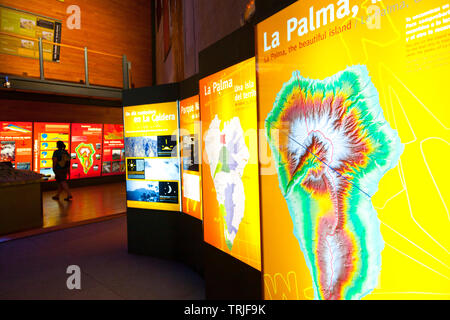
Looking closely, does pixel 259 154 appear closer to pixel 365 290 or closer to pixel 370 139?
pixel 370 139

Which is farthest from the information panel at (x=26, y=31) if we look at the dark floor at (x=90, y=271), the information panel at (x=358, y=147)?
the information panel at (x=358, y=147)

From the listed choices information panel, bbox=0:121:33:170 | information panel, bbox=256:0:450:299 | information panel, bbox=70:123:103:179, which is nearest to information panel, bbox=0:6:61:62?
information panel, bbox=0:121:33:170

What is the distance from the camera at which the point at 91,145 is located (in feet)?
39.4

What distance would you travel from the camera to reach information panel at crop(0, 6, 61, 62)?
9.53 meters

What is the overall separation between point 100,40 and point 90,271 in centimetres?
1047

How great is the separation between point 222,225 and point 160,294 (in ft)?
4.46

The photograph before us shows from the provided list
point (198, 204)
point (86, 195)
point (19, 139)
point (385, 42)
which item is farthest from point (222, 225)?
point (19, 139)

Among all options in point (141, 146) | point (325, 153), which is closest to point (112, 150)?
point (141, 146)

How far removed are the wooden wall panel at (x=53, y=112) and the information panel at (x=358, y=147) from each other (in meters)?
10.8

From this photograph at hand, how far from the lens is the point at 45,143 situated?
1057 cm

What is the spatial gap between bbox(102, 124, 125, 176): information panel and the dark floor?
7334mm

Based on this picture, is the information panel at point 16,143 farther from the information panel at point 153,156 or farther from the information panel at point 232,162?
the information panel at point 232,162

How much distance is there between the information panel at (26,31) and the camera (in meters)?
9.53

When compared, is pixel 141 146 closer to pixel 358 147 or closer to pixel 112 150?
pixel 358 147
